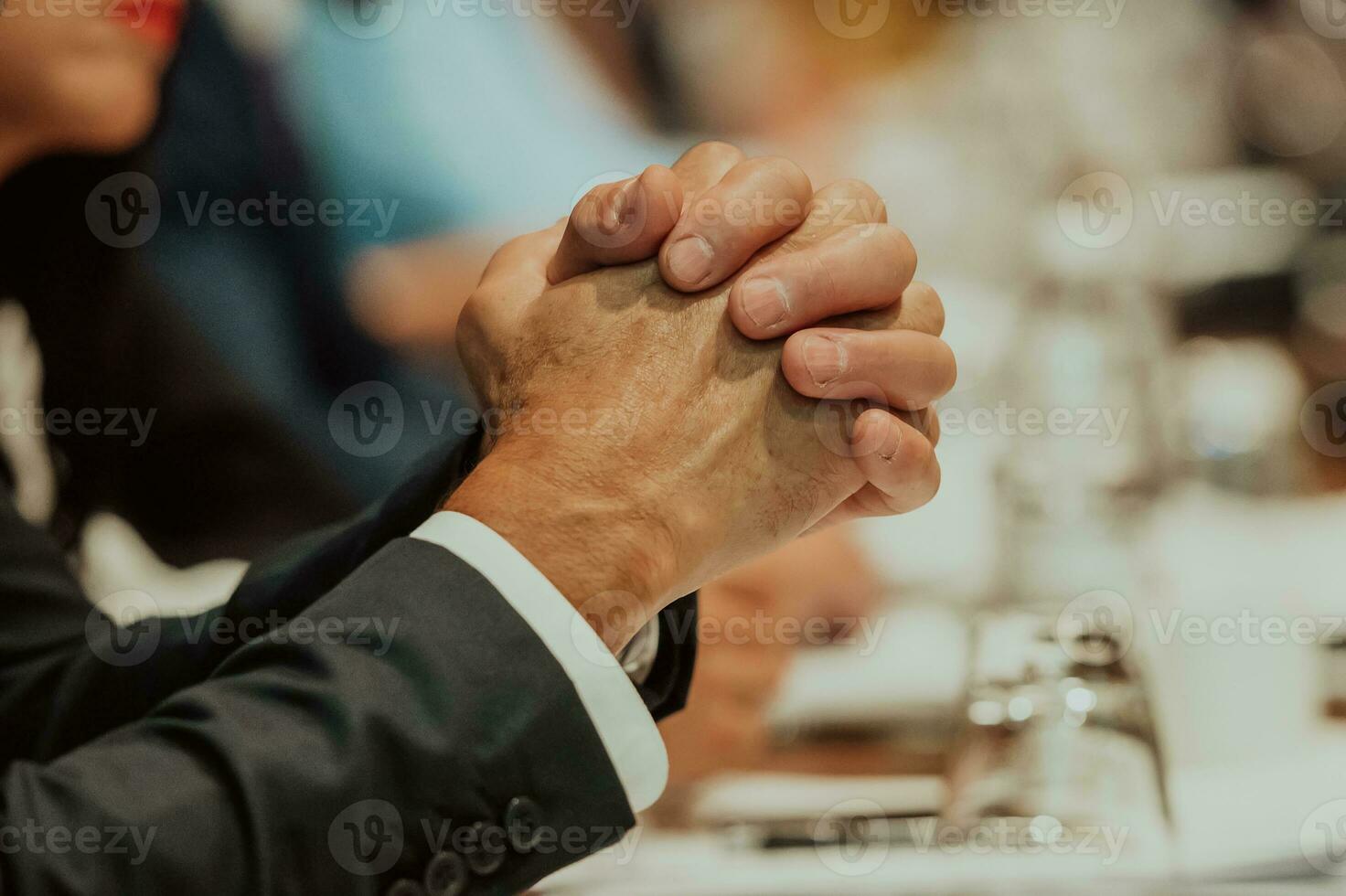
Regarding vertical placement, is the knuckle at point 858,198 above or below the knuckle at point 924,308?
above

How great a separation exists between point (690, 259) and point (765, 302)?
62 mm

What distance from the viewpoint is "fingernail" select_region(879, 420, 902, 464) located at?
0.74 metres

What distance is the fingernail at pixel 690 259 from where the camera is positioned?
728 mm

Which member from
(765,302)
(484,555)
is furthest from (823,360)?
(484,555)

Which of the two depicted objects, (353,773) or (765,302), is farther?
(765,302)

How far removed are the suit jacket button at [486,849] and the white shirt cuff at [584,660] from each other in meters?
0.07

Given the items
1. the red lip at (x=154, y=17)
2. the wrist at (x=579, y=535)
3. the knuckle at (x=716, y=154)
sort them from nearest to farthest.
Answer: the wrist at (x=579, y=535) → the knuckle at (x=716, y=154) → the red lip at (x=154, y=17)

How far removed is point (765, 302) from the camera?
2.35 ft

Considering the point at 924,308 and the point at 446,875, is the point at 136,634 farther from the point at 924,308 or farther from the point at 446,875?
the point at 924,308

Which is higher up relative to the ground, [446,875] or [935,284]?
[935,284]

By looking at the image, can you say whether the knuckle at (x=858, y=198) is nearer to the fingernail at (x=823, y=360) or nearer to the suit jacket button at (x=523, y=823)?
the fingernail at (x=823, y=360)

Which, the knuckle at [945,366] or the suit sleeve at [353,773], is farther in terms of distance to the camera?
the knuckle at [945,366]

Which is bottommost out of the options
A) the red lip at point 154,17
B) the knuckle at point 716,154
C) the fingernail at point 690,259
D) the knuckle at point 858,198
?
the fingernail at point 690,259

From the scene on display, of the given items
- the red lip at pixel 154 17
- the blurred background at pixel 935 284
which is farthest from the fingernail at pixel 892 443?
the red lip at pixel 154 17
